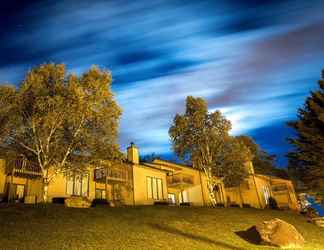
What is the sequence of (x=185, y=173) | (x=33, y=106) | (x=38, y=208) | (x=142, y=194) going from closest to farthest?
(x=38, y=208) → (x=33, y=106) → (x=142, y=194) → (x=185, y=173)

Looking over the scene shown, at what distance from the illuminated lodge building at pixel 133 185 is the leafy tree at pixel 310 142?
36.4 ft

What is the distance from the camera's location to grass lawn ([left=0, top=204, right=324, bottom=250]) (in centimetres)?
1002

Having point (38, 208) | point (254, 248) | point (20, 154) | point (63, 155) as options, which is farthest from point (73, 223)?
point (20, 154)

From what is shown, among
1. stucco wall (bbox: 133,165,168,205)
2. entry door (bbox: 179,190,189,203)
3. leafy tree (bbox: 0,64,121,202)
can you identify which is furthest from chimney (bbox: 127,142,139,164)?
entry door (bbox: 179,190,189,203)

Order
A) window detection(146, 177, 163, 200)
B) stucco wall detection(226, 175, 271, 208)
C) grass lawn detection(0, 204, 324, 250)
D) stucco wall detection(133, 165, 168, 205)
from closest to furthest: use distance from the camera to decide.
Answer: grass lawn detection(0, 204, 324, 250)
stucco wall detection(133, 165, 168, 205)
window detection(146, 177, 163, 200)
stucco wall detection(226, 175, 271, 208)

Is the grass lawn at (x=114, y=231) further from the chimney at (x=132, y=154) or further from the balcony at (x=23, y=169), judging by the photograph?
the chimney at (x=132, y=154)

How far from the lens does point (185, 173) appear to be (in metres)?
37.7

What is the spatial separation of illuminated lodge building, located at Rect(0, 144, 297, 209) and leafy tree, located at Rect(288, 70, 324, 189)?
11098 mm

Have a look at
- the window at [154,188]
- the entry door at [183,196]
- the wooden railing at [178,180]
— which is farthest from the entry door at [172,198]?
Answer: the window at [154,188]

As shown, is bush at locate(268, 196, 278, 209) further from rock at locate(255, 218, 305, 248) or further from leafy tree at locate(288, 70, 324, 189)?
rock at locate(255, 218, 305, 248)

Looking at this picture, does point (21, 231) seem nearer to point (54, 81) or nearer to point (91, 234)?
point (91, 234)

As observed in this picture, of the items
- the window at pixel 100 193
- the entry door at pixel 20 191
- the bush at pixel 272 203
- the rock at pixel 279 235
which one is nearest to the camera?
the rock at pixel 279 235

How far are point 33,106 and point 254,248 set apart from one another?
59.5 feet

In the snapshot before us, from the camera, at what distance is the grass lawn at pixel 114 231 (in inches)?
395
